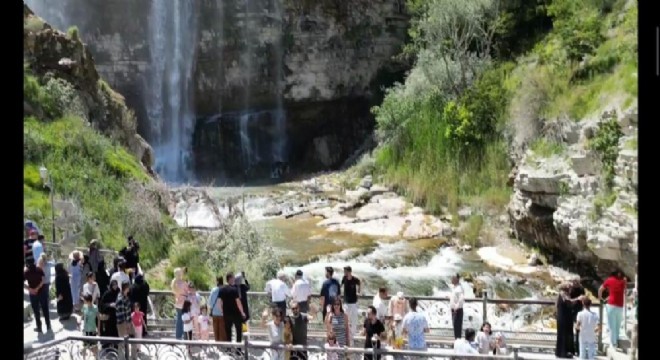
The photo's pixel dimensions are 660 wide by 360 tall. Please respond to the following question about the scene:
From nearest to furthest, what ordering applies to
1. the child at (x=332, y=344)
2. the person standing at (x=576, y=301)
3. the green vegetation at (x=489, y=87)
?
1. the child at (x=332, y=344)
2. the person standing at (x=576, y=301)
3. the green vegetation at (x=489, y=87)

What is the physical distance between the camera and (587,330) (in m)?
13.1

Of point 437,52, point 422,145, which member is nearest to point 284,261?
point 422,145

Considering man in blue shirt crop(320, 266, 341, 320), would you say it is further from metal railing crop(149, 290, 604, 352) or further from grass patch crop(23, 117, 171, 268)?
grass patch crop(23, 117, 171, 268)

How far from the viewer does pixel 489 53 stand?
120ft

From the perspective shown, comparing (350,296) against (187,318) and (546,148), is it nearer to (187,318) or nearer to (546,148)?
(187,318)

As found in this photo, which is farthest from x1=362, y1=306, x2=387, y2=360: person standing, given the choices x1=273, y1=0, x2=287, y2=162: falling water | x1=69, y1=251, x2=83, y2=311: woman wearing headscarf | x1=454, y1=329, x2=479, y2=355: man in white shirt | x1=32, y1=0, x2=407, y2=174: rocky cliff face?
x1=273, y1=0, x2=287, y2=162: falling water

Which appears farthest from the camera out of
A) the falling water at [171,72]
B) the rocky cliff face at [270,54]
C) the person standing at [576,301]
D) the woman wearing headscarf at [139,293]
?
the falling water at [171,72]

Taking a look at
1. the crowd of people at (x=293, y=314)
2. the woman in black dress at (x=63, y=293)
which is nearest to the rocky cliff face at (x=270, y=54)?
the woman in black dress at (x=63, y=293)

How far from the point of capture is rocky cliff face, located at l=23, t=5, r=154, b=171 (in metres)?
26.3

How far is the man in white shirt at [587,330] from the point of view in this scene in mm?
12969

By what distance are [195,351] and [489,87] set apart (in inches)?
880

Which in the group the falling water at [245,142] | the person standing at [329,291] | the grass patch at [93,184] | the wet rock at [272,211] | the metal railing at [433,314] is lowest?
the metal railing at [433,314]

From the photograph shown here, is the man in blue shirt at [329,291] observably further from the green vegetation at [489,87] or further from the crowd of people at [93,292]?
the green vegetation at [489,87]

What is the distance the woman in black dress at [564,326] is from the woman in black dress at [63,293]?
895 cm
